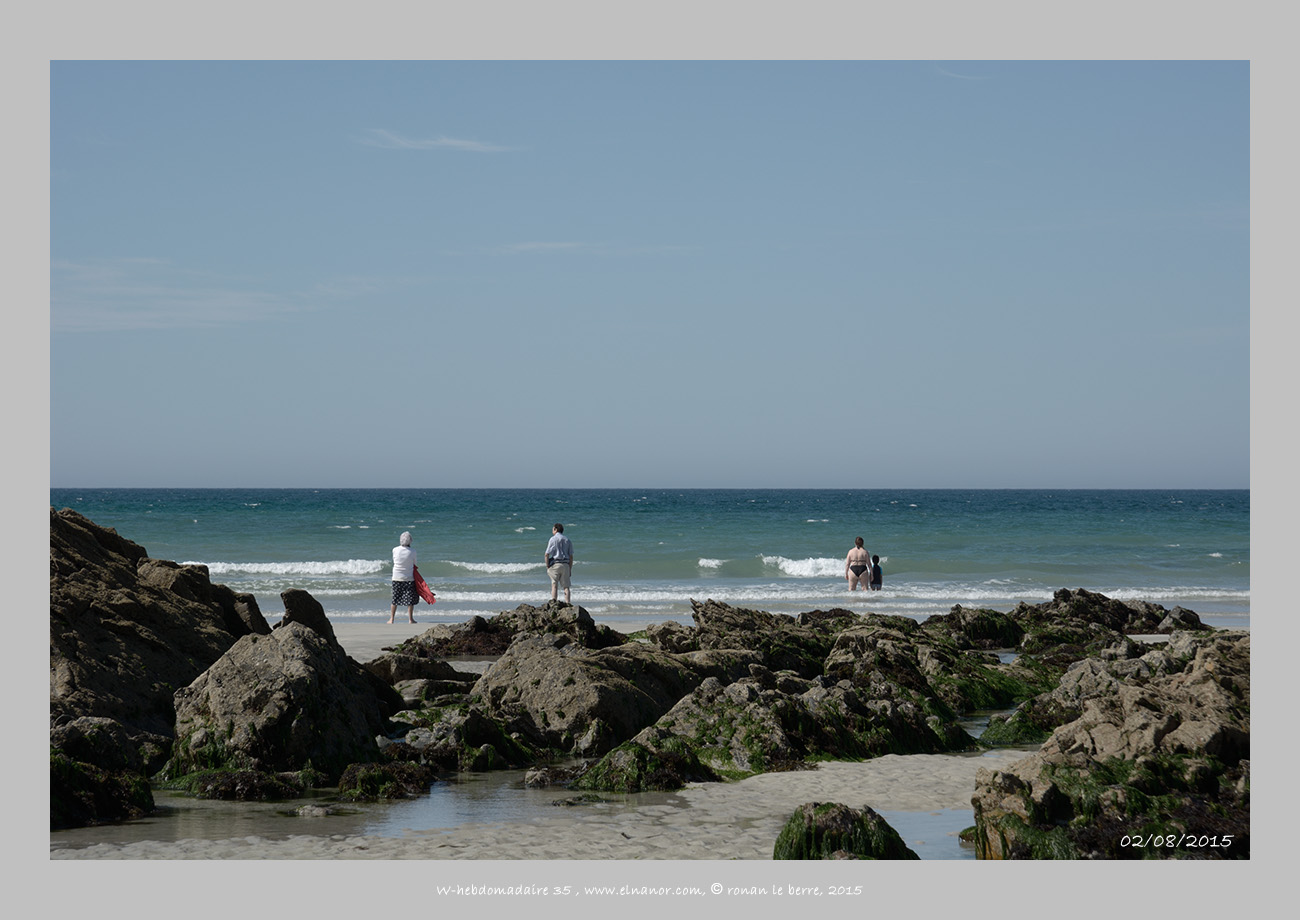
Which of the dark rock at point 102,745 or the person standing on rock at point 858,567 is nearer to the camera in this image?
the dark rock at point 102,745

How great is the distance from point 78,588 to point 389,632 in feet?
29.1

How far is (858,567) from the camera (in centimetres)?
2612

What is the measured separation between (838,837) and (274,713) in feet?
14.3

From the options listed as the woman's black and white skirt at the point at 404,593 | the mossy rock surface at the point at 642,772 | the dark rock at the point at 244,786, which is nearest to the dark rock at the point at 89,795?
the dark rock at the point at 244,786

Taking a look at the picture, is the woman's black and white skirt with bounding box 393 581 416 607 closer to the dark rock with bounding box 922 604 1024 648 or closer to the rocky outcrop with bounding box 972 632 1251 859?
the dark rock with bounding box 922 604 1024 648

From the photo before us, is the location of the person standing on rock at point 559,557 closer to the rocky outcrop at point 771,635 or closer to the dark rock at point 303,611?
the rocky outcrop at point 771,635

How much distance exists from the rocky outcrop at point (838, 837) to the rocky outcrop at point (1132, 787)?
0.62 meters

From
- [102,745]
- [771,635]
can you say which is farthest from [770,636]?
[102,745]

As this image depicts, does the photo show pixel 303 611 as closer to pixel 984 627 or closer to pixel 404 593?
pixel 404 593

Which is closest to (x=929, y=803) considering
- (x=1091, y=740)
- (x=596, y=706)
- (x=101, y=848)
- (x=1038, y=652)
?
(x=1091, y=740)

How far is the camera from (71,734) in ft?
24.4

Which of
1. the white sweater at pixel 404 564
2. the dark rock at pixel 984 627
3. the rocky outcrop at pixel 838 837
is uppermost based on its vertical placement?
the white sweater at pixel 404 564

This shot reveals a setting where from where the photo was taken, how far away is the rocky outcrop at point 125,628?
28.5ft
